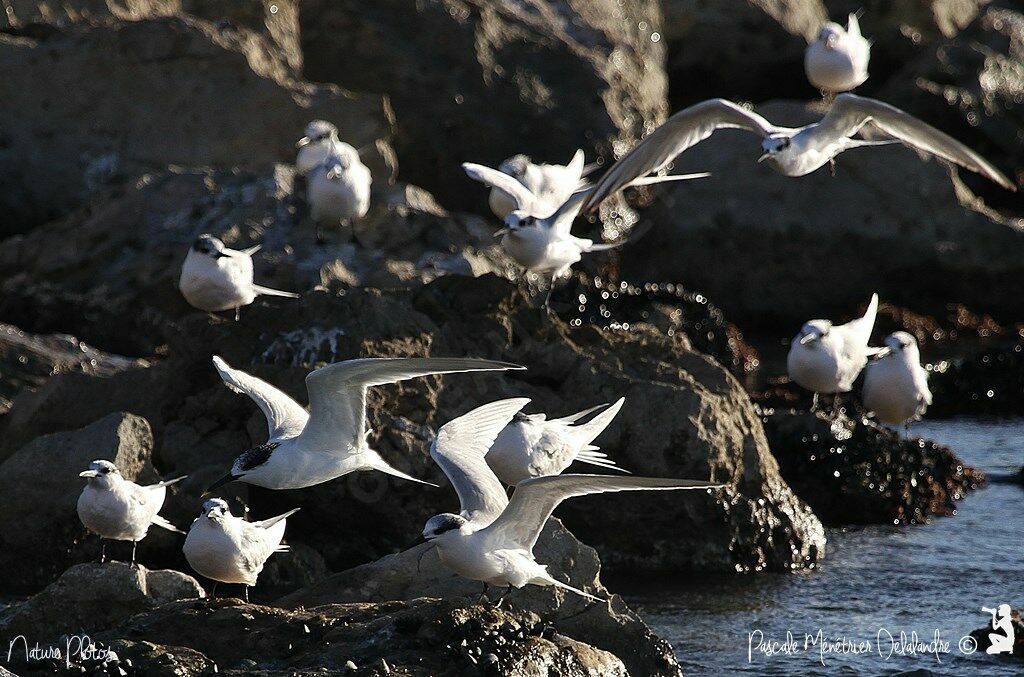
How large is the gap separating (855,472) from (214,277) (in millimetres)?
4237

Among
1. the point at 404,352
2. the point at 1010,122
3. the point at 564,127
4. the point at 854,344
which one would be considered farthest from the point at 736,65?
the point at 404,352

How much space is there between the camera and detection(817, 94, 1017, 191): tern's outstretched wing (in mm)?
9211

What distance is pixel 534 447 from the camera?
8.09 metres

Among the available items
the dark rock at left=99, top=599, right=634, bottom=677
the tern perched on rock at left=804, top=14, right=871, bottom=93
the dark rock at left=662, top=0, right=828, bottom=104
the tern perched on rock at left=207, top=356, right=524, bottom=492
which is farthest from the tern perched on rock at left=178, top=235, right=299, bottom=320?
the dark rock at left=662, top=0, right=828, bottom=104

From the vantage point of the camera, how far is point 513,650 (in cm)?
653

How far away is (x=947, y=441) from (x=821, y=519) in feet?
9.24

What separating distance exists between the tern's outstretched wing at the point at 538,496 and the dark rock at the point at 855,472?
4063mm

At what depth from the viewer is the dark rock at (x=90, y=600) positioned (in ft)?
23.8

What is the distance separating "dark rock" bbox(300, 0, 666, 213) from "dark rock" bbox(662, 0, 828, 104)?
382 cm

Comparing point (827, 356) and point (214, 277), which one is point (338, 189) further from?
point (827, 356)

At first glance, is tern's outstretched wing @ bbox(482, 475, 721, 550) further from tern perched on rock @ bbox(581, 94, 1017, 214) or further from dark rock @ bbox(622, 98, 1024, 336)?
dark rock @ bbox(622, 98, 1024, 336)

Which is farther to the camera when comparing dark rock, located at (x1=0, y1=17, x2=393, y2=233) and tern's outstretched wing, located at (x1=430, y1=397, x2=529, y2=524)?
dark rock, located at (x1=0, y1=17, x2=393, y2=233)

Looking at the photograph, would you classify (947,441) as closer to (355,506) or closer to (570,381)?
(570,381)

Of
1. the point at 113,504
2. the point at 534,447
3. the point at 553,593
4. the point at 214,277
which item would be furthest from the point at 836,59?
the point at 113,504
